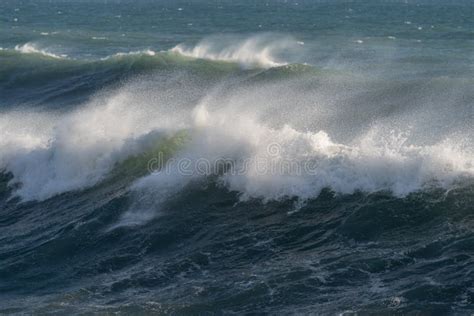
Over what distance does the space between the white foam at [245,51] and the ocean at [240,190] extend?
0.30 metres

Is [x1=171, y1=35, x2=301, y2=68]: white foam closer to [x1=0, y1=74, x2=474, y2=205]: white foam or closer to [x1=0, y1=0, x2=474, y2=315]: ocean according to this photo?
[x1=0, y1=0, x2=474, y2=315]: ocean

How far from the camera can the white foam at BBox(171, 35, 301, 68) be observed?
3891 cm

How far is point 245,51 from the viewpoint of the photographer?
135 ft

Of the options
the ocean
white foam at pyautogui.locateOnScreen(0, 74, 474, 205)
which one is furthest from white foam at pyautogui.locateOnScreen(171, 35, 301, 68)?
white foam at pyautogui.locateOnScreen(0, 74, 474, 205)

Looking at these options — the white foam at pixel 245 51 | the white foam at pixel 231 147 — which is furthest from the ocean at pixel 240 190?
the white foam at pixel 245 51

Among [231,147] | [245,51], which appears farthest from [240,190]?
[245,51]

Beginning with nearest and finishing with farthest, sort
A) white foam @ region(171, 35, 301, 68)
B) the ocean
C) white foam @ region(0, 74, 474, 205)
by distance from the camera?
the ocean, white foam @ region(0, 74, 474, 205), white foam @ region(171, 35, 301, 68)

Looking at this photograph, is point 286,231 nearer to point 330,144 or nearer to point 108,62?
point 330,144

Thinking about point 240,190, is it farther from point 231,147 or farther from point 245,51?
point 245,51

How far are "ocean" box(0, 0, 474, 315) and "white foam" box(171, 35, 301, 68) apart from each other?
0.99 feet

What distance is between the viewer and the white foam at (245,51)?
128ft

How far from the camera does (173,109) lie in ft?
96.2

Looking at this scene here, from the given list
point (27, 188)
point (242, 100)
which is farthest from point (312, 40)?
point (27, 188)

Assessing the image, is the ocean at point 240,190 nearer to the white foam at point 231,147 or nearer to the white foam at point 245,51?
the white foam at point 231,147
